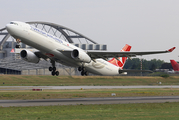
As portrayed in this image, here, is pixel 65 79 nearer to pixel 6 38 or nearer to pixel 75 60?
pixel 75 60

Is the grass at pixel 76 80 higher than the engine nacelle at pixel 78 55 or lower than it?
lower

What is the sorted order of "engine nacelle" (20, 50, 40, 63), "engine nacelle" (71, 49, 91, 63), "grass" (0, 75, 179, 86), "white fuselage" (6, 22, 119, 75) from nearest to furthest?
1. "white fuselage" (6, 22, 119, 75)
2. "engine nacelle" (71, 49, 91, 63)
3. "engine nacelle" (20, 50, 40, 63)
4. "grass" (0, 75, 179, 86)

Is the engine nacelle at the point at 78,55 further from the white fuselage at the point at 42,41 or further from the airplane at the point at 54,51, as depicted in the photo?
the white fuselage at the point at 42,41

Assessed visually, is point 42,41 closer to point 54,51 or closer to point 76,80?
point 54,51

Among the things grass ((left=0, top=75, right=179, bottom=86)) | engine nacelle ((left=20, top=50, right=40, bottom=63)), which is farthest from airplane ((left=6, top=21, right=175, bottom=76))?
grass ((left=0, top=75, right=179, bottom=86))

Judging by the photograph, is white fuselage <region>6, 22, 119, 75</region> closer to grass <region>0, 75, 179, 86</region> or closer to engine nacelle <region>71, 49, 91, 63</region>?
engine nacelle <region>71, 49, 91, 63</region>

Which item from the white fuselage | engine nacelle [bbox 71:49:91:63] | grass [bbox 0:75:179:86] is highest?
the white fuselage

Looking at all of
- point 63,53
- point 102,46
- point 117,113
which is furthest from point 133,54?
point 102,46

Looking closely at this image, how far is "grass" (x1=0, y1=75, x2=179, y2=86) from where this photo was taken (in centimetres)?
7114

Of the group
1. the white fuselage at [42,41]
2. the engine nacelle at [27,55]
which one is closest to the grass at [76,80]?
the engine nacelle at [27,55]

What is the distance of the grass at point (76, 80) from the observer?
7114 centimetres

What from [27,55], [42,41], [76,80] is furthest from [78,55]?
[76,80]

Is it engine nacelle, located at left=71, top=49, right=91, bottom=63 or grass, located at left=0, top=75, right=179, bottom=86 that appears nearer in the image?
engine nacelle, located at left=71, top=49, right=91, bottom=63

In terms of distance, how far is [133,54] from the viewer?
42.2 metres
